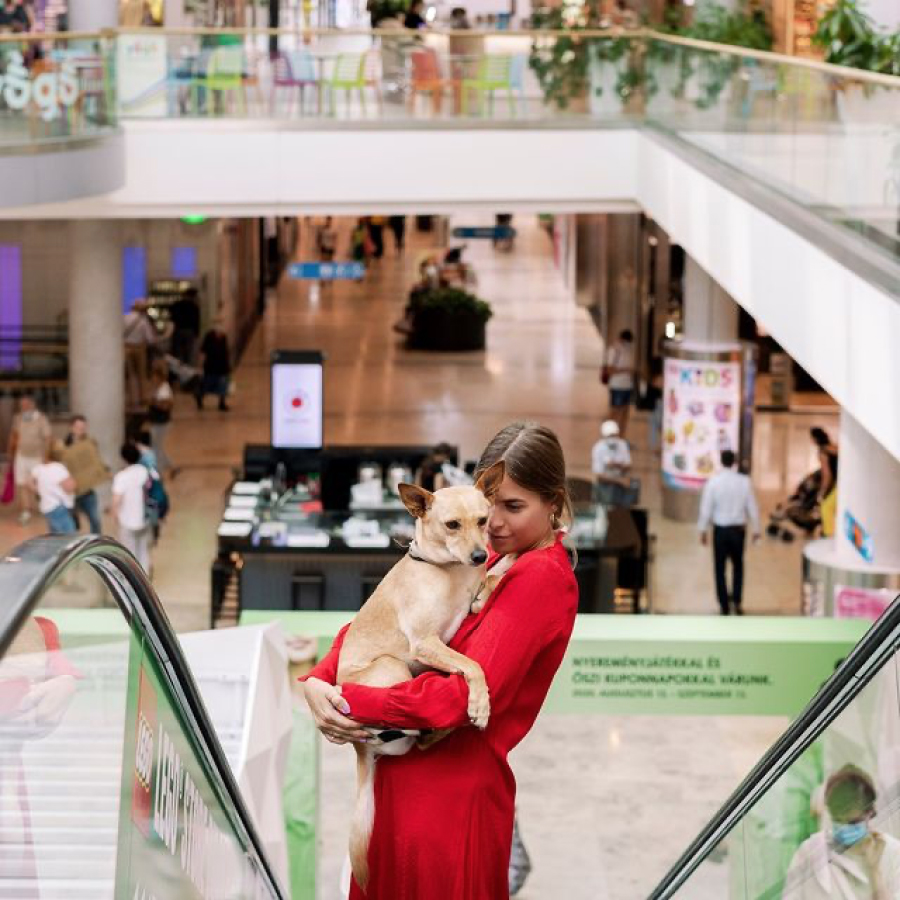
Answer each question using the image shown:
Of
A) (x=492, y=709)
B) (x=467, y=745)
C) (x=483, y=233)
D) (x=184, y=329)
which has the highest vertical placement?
(x=492, y=709)

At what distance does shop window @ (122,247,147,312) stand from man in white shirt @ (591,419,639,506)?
41.2 ft

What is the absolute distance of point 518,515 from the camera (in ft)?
12.3

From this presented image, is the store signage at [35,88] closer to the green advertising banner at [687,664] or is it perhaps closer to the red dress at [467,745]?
the green advertising banner at [687,664]

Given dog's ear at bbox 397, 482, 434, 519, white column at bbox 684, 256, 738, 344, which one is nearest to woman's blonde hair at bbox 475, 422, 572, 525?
dog's ear at bbox 397, 482, 434, 519

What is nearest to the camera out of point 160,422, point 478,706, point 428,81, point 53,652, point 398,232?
point 53,652

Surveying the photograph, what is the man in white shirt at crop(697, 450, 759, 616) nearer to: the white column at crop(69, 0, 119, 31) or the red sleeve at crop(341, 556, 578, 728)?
the white column at crop(69, 0, 119, 31)

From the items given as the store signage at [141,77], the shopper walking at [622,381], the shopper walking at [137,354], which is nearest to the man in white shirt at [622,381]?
the shopper walking at [622,381]

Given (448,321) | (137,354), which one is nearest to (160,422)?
(137,354)

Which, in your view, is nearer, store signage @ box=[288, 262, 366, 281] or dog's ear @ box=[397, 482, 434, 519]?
dog's ear @ box=[397, 482, 434, 519]

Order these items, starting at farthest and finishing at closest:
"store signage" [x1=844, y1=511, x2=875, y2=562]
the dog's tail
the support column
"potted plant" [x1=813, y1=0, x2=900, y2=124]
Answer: the support column → "potted plant" [x1=813, y1=0, x2=900, y2=124] → "store signage" [x1=844, y1=511, x2=875, y2=562] → the dog's tail

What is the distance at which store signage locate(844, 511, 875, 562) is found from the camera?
1331cm

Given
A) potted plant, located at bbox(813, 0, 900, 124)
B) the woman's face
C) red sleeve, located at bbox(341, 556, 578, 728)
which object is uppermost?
potted plant, located at bbox(813, 0, 900, 124)

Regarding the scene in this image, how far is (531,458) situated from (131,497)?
12.5 metres

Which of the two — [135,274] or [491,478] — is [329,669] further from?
[135,274]
